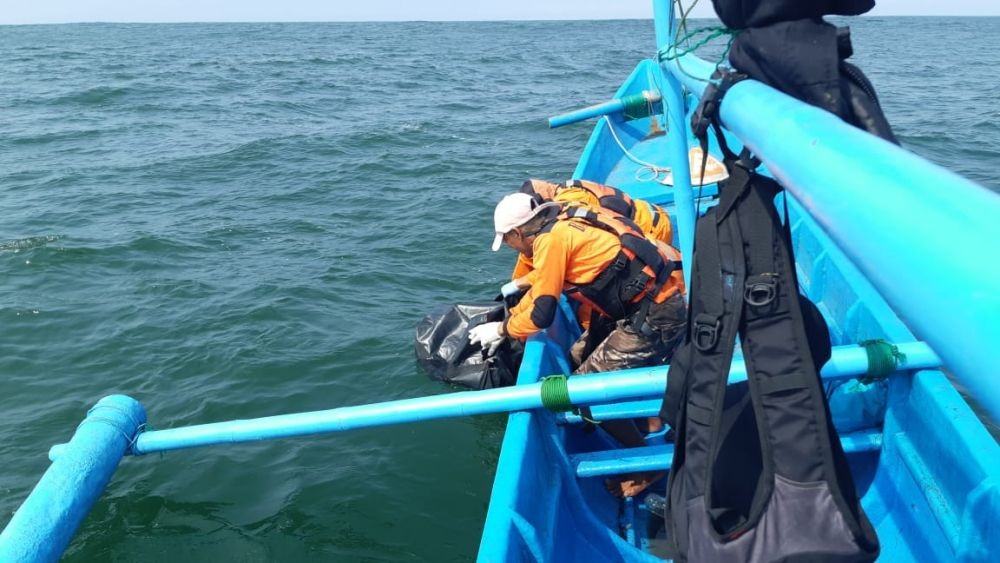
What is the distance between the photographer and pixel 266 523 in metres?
5.02

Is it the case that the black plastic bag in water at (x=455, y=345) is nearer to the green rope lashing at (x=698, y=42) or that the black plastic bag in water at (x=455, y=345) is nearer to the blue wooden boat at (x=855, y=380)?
the blue wooden boat at (x=855, y=380)

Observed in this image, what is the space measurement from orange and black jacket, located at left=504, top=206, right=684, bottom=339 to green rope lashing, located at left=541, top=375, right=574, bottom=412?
92cm

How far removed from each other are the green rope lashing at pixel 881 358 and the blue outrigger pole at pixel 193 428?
27 millimetres

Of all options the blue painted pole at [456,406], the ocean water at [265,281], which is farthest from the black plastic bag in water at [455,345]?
the blue painted pole at [456,406]

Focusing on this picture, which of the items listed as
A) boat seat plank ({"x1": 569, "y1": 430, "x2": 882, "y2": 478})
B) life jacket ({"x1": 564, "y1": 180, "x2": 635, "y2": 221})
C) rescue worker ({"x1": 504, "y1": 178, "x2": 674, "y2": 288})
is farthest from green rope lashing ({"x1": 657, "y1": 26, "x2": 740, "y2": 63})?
life jacket ({"x1": 564, "y1": 180, "x2": 635, "y2": 221})

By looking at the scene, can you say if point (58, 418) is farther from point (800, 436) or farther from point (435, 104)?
point (435, 104)

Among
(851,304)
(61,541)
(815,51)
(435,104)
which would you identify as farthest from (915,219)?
(435,104)

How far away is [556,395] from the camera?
3590 millimetres

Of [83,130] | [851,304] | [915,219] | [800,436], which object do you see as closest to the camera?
[915,219]

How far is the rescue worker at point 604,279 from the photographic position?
179 inches

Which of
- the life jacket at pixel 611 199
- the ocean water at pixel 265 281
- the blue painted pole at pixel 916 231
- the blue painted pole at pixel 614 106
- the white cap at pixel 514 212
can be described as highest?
the blue painted pole at pixel 916 231

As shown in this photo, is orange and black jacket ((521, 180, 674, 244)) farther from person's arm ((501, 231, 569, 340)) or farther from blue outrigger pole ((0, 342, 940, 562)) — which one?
blue outrigger pole ((0, 342, 940, 562))

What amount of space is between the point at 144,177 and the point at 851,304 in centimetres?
1278

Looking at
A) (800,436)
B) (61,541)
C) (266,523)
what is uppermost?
(800,436)
